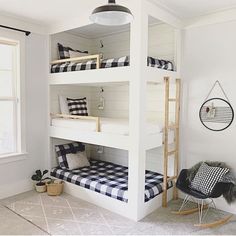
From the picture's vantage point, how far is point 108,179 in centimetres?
339

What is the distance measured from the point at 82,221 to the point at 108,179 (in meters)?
0.74

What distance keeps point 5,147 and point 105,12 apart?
265 centimetres

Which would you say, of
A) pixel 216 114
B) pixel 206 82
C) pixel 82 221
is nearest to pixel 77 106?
pixel 82 221

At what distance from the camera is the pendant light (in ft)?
5.83

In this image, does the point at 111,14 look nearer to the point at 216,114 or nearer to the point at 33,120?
the point at 216,114

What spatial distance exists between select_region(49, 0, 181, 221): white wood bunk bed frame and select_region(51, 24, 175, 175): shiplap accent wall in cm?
26

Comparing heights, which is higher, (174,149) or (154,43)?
(154,43)

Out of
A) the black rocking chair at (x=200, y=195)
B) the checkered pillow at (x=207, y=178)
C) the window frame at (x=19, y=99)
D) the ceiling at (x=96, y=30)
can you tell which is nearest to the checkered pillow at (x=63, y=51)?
the ceiling at (x=96, y=30)

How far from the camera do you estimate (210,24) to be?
10.3 feet

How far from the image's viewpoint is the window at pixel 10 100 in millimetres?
3523

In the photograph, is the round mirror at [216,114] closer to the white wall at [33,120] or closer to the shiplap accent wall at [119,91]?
the shiplap accent wall at [119,91]

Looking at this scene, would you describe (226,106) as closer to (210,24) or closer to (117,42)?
(210,24)

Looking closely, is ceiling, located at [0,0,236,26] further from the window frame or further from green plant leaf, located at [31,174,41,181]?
green plant leaf, located at [31,174,41,181]

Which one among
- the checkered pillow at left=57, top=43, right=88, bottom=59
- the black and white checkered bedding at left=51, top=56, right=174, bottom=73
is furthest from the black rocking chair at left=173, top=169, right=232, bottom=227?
the checkered pillow at left=57, top=43, right=88, bottom=59
